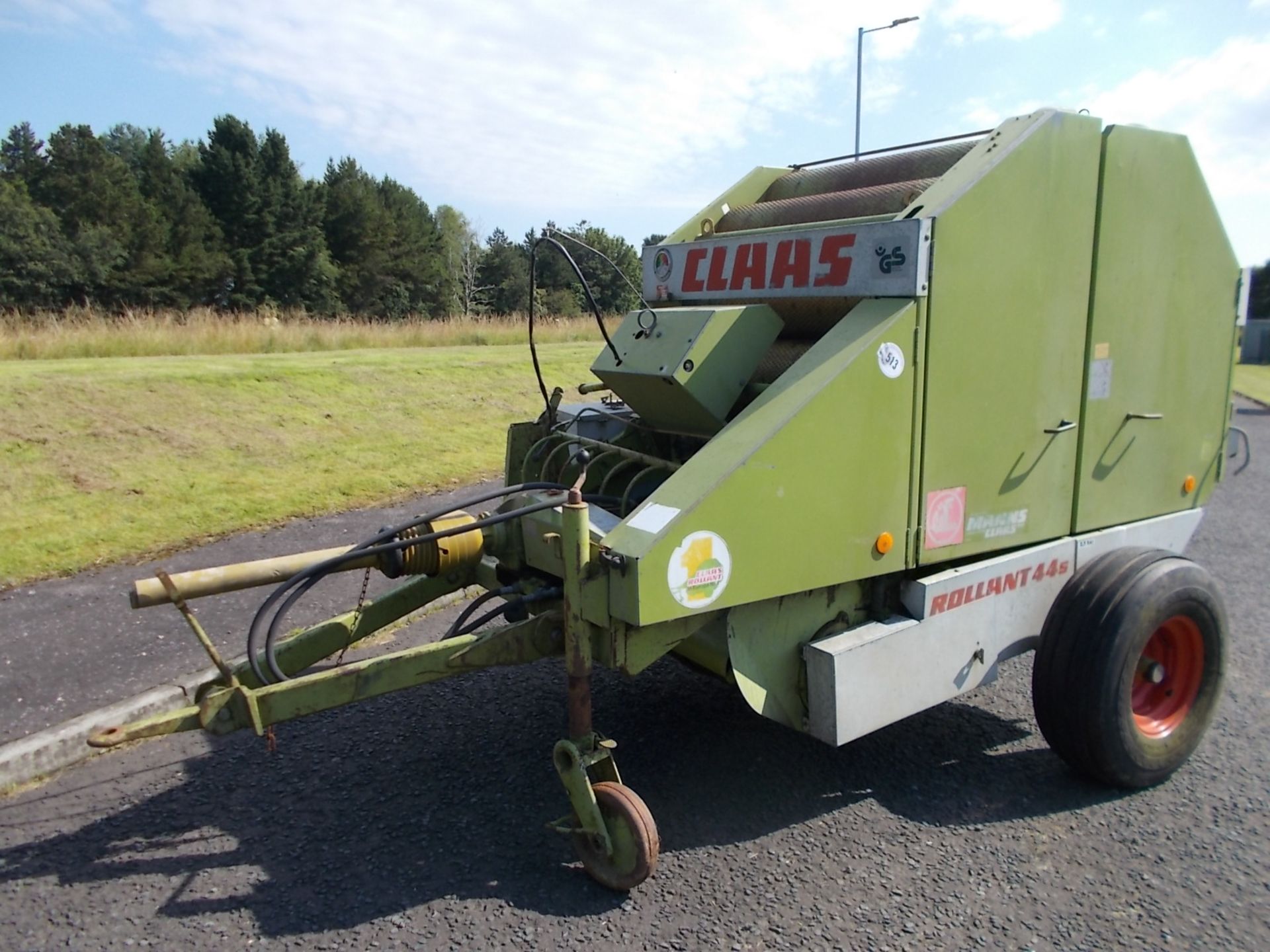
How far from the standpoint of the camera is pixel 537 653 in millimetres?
2992

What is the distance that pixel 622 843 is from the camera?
272 cm

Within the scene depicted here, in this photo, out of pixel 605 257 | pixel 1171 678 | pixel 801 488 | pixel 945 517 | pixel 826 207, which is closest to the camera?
pixel 801 488

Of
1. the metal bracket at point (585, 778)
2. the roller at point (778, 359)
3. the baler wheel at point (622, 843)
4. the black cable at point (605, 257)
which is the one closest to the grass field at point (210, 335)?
the black cable at point (605, 257)

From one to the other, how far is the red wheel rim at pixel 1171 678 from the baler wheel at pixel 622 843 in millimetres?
2054

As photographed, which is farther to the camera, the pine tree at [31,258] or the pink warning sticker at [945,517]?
the pine tree at [31,258]

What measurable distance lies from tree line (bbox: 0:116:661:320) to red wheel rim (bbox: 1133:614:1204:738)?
27.8 meters

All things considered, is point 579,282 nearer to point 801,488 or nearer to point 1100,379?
point 801,488

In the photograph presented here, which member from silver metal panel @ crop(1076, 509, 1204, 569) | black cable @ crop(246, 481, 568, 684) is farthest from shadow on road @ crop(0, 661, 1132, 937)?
silver metal panel @ crop(1076, 509, 1204, 569)

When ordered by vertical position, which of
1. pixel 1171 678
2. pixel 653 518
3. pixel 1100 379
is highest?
pixel 1100 379

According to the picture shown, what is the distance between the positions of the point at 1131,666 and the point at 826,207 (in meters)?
2.11

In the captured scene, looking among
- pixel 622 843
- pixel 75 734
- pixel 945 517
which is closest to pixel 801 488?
pixel 945 517

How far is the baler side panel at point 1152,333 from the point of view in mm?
3467

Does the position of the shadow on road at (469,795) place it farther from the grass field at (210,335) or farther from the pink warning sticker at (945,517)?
the grass field at (210,335)

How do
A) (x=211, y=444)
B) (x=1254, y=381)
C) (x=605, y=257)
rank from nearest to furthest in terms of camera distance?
(x=605, y=257) < (x=211, y=444) < (x=1254, y=381)
